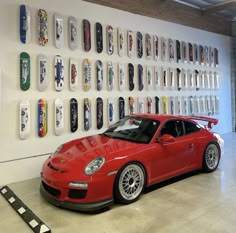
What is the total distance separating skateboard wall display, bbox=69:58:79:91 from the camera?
4766 mm

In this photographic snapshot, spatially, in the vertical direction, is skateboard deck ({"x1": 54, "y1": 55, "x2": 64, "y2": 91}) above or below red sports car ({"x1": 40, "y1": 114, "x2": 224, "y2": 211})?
above

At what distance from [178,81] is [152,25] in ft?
5.09

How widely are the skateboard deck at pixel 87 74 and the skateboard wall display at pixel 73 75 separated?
17 cm

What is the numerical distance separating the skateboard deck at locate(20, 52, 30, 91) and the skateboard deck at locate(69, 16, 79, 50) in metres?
0.88

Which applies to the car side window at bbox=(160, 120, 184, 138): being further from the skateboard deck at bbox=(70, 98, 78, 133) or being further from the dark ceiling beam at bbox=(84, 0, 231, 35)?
the dark ceiling beam at bbox=(84, 0, 231, 35)

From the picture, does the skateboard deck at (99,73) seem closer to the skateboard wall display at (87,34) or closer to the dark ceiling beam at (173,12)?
the skateboard wall display at (87,34)

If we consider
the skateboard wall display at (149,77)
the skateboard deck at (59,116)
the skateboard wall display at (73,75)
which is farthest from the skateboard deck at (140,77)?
the skateboard deck at (59,116)

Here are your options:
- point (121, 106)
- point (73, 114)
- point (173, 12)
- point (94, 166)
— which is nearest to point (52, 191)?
point (94, 166)

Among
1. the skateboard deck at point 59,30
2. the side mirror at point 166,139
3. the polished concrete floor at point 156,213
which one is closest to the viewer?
the polished concrete floor at point 156,213

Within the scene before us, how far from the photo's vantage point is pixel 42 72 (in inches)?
173

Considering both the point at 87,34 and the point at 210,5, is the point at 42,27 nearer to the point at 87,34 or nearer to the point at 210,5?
the point at 87,34

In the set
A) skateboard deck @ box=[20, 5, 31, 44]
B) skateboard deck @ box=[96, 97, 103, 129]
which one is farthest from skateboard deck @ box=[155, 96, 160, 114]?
skateboard deck @ box=[20, 5, 31, 44]

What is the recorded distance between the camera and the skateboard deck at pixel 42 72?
4.38 m

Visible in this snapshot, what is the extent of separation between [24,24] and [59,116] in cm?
158
